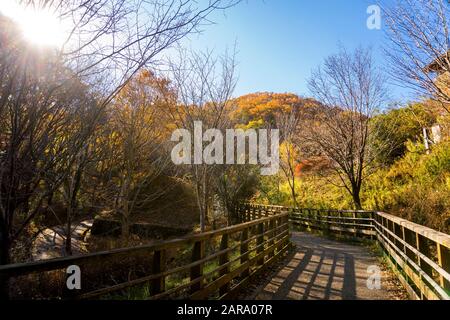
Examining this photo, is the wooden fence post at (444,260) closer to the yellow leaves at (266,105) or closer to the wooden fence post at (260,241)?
the wooden fence post at (260,241)

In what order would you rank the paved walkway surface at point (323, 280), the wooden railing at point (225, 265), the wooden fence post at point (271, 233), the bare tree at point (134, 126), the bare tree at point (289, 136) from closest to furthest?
the wooden railing at point (225, 265), the paved walkway surface at point (323, 280), the wooden fence post at point (271, 233), the bare tree at point (134, 126), the bare tree at point (289, 136)

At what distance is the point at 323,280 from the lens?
6.33 m

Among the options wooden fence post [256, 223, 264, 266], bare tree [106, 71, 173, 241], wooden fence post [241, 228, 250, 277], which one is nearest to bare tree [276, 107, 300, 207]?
bare tree [106, 71, 173, 241]

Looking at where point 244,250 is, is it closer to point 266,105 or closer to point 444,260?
point 444,260

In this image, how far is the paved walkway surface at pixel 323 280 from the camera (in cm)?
532

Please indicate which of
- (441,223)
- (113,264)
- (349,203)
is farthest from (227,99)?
(349,203)

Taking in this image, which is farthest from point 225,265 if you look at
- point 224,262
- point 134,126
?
point 134,126

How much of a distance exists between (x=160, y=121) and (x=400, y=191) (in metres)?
11.2

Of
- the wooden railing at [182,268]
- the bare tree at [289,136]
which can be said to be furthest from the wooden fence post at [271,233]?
the bare tree at [289,136]

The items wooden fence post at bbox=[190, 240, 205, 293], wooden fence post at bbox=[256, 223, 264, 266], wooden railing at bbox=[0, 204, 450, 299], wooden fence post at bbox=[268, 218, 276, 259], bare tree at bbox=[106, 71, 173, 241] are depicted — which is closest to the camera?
wooden railing at bbox=[0, 204, 450, 299]

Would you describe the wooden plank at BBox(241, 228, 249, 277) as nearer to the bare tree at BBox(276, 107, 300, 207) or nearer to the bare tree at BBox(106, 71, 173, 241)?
the bare tree at BBox(106, 71, 173, 241)

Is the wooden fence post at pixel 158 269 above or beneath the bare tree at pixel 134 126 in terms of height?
beneath

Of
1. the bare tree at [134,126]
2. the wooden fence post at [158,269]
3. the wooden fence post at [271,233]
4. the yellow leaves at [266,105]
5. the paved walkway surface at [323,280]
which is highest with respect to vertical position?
the yellow leaves at [266,105]

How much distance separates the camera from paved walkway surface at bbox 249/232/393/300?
532 cm
